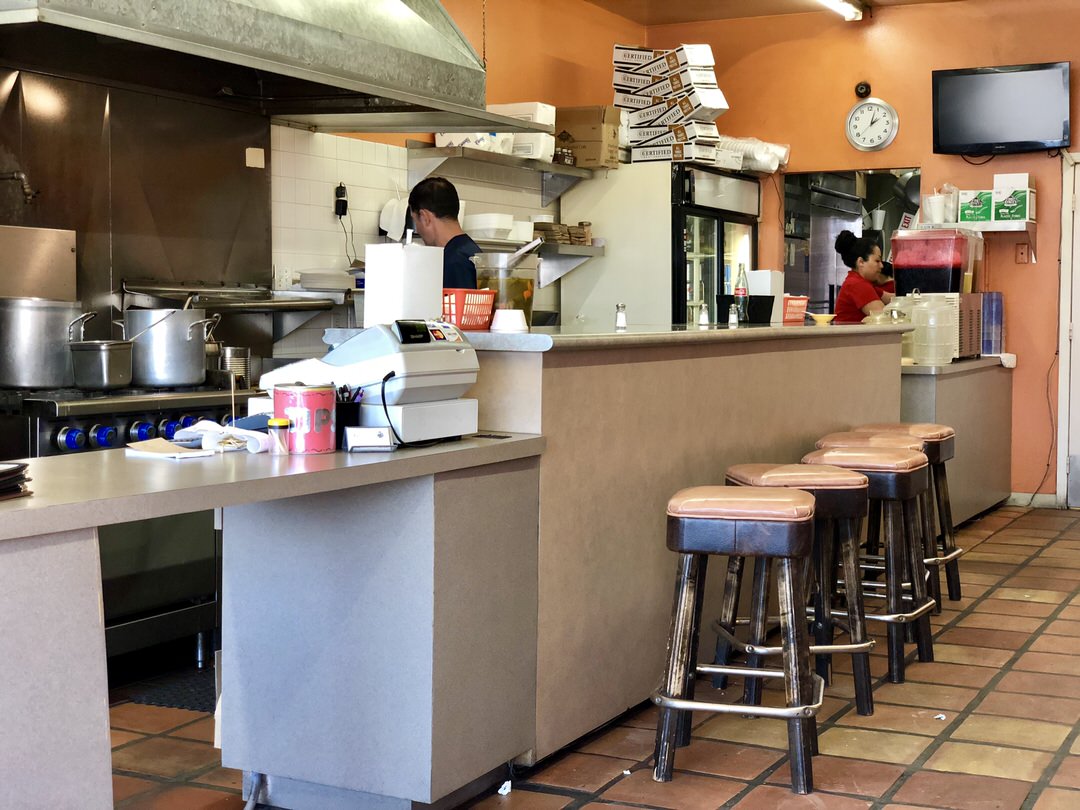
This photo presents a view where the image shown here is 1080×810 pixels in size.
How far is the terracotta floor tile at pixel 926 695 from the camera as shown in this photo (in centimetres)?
399

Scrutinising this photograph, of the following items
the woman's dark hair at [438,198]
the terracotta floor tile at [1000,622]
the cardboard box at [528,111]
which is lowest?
the terracotta floor tile at [1000,622]

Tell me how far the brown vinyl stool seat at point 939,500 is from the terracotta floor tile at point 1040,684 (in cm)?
58

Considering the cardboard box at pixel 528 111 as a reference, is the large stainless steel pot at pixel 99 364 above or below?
below

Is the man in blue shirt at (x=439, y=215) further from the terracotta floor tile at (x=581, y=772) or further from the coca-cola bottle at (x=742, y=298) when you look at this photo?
the terracotta floor tile at (x=581, y=772)

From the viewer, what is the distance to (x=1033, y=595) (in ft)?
18.2

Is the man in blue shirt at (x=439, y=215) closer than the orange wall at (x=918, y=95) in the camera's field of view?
Yes

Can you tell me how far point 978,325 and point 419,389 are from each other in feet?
Answer: 18.1

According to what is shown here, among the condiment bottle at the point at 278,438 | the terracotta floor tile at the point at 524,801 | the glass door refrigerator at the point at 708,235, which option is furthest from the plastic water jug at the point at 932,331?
the condiment bottle at the point at 278,438

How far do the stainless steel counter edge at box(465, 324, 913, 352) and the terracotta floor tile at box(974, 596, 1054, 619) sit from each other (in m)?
1.41

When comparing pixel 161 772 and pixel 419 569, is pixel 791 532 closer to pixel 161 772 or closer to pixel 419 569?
pixel 419 569

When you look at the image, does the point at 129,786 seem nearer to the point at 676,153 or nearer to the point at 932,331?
the point at 932,331

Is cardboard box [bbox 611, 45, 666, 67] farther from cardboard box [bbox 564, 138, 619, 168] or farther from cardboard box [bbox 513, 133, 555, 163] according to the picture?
cardboard box [bbox 513, 133, 555, 163]

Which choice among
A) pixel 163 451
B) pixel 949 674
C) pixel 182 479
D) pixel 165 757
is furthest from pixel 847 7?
pixel 182 479

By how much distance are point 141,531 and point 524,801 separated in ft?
6.06
